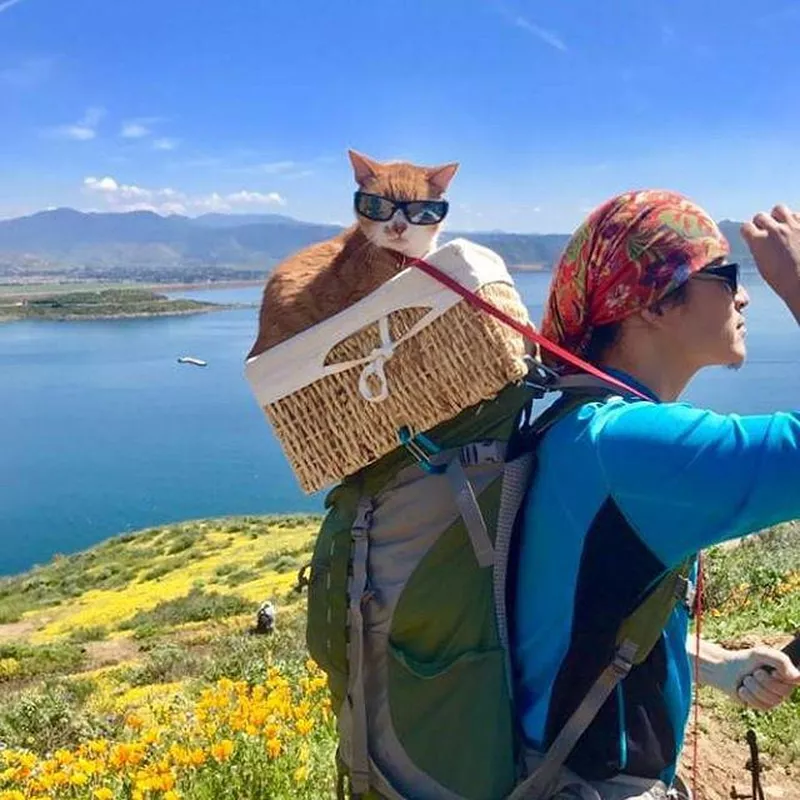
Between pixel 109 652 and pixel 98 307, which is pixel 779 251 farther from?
pixel 98 307

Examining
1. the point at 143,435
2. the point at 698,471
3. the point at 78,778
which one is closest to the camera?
the point at 698,471

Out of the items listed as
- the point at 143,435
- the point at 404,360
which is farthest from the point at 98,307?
the point at 404,360

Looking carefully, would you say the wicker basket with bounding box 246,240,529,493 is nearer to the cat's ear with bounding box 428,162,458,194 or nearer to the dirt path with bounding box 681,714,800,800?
the cat's ear with bounding box 428,162,458,194

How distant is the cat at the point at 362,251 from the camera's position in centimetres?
195

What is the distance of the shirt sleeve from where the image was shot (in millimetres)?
1275

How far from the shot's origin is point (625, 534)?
4.58 feet

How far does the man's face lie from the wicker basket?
280 millimetres

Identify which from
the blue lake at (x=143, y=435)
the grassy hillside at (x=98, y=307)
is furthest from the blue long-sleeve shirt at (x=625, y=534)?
the grassy hillside at (x=98, y=307)

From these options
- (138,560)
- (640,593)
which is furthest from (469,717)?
(138,560)

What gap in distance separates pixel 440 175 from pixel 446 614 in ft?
7.27

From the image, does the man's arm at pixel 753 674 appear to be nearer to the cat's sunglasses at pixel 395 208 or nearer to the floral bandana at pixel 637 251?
the floral bandana at pixel 637 251

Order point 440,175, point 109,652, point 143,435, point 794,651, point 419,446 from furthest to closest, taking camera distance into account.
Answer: point 143,435 → point 109,652 → point 440,175 → point 794,651 → point 419,446

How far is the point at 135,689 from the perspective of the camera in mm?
8312

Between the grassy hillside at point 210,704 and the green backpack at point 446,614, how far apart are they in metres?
1.57
